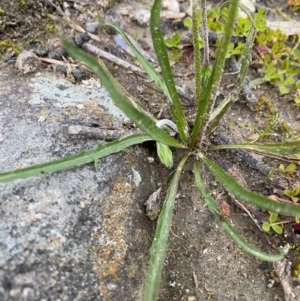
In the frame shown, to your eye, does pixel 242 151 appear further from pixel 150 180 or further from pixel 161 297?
pixel 161 297

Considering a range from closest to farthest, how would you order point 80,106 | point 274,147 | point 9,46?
point 274,147, point 80,106, point 9,46

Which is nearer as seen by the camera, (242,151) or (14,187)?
(14,187)

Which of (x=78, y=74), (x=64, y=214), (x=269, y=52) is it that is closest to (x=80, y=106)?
(x=78, y=74)

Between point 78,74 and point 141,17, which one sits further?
point 141,17

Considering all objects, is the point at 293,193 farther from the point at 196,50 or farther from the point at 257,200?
the point at 196,50

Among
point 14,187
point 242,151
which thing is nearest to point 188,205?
point 242,151

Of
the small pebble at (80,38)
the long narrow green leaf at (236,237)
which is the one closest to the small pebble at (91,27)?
the small pebble at (80,38)
